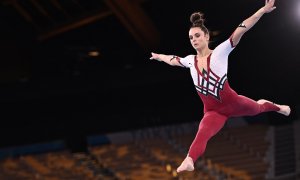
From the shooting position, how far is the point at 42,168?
15633 mm

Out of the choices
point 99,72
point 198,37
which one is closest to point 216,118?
point 198,37

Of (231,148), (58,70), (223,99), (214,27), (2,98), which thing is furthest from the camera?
(231,148)

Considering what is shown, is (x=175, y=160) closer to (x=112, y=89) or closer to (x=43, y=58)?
(x=112, y=89)

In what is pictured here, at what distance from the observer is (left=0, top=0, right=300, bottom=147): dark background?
1262cm

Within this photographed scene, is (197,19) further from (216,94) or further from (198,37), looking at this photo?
(216,94)

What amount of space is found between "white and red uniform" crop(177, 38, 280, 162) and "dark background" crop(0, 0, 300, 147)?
7.52 metres

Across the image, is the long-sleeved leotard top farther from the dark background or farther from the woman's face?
the dark background

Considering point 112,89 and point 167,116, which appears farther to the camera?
point 167,116

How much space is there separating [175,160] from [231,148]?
→ 2.08 metres

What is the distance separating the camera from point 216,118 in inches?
176

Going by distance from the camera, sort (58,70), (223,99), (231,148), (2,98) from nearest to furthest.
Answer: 1. (223,99)
2. (2,98)
3. (58,70)
4. (231,148)

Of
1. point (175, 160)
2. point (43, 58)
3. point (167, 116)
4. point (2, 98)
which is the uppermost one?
point (43, 58)

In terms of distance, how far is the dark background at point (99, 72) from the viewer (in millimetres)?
Result: 12625

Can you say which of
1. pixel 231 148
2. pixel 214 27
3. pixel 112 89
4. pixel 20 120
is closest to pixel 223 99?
pixel 214 27
